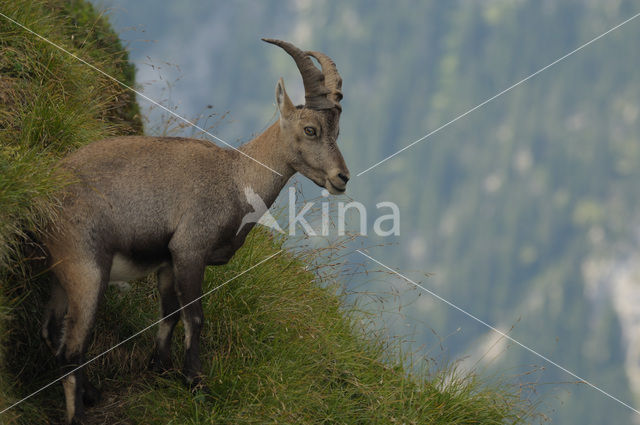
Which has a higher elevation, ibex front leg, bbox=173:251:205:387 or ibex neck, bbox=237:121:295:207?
ibex neck, bbox=237:121:295:207

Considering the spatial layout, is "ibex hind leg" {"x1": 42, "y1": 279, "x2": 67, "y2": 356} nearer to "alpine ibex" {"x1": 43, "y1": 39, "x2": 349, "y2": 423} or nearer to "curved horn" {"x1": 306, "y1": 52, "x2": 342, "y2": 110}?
"alpine ibex" {"x1": 43, "y1": 39, "x2": 349, "y2": 423}

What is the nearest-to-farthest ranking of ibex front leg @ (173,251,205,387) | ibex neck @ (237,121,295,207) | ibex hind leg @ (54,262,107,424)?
1. ibex hind leg @ (54,262,107,424)
2. ibex front leg @ (173,251,205,387)
3. ibex neck @ (237,121,295,207)

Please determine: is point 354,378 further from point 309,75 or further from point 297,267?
point 309,75

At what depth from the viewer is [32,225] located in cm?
781

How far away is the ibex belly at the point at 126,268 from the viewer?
25.9ft

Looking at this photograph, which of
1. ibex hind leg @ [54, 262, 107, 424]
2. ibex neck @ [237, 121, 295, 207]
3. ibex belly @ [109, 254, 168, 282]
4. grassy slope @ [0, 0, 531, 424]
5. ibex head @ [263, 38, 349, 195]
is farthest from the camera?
ibex neck @ [237, 121, 295, 207]

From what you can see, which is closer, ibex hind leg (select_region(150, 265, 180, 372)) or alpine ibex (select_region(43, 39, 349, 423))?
alpine ibex (select_region(43, 39, 349, 423))

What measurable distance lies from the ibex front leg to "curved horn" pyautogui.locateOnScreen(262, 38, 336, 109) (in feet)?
6.59

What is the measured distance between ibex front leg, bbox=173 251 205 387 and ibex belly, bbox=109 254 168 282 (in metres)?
0.28

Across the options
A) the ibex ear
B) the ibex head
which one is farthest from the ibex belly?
the ibex ear

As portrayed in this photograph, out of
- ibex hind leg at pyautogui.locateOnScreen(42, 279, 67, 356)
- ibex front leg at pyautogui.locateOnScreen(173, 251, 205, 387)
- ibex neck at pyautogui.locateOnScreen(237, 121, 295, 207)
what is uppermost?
ibex neck at pyautogui.locateOnScreen(237, 121, 295, 207)

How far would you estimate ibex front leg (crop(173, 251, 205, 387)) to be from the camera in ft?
26.2

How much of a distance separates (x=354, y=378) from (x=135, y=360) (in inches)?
99.0

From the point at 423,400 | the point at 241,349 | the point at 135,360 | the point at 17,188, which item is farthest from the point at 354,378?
the point at 17,188
